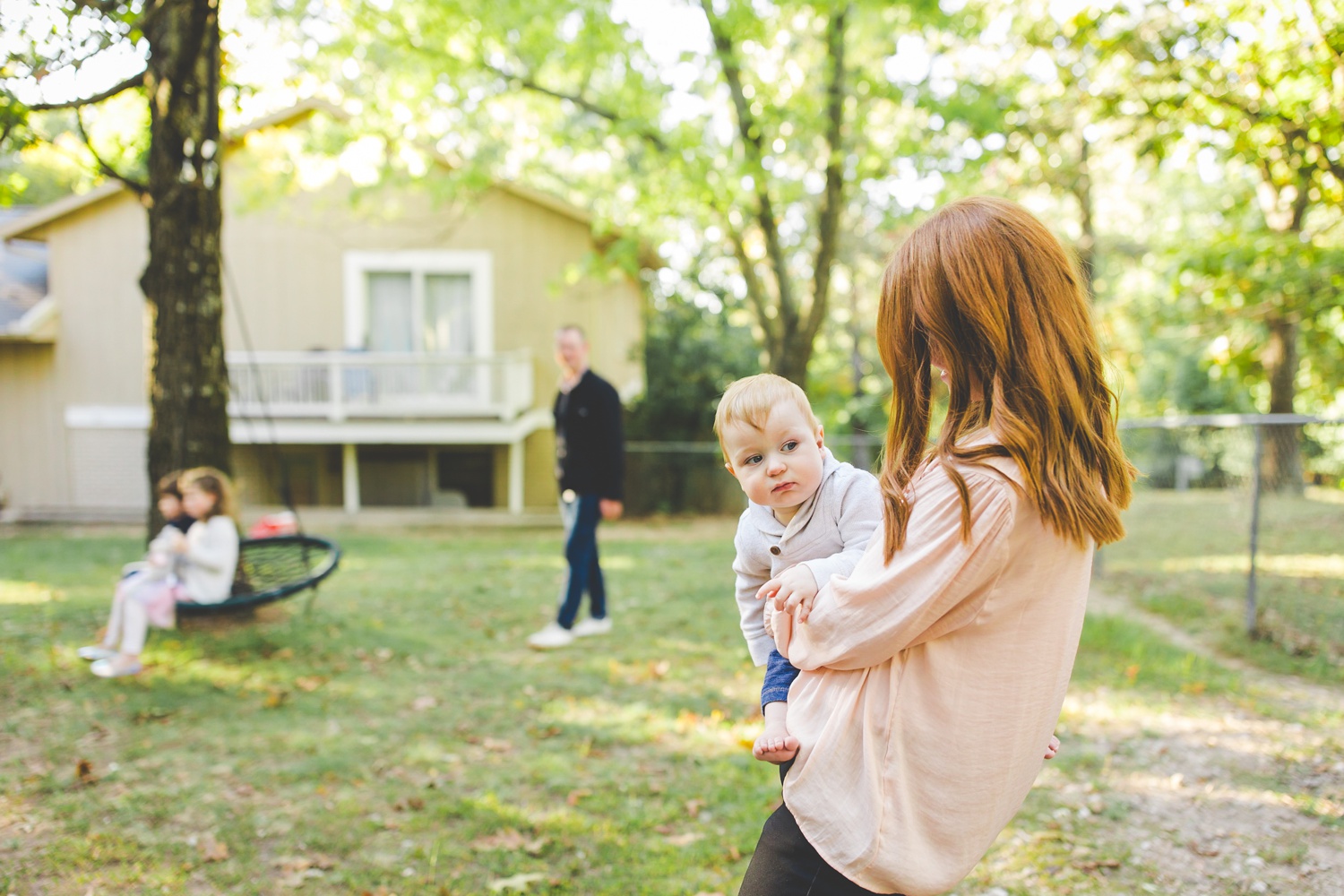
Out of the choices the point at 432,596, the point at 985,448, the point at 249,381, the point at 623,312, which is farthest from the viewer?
the point at 623,312

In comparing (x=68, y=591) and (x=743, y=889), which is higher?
(x=743, y=889)

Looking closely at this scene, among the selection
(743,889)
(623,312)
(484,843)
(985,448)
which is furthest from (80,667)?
(623,312)

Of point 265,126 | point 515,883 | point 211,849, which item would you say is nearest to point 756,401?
point 515,883

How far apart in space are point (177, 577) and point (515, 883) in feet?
12.4

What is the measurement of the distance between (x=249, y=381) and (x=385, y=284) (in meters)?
2.85

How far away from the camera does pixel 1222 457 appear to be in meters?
10.8

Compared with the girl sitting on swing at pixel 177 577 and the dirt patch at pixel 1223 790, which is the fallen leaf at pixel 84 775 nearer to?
the girl sitting on swing at pixel 177 577

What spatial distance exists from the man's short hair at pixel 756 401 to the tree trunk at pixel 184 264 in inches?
224

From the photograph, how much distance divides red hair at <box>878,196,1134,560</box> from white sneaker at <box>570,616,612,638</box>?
18.8 ft

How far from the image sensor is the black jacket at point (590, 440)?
666 cm

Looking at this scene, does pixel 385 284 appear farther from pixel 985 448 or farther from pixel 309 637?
pixel 985 448

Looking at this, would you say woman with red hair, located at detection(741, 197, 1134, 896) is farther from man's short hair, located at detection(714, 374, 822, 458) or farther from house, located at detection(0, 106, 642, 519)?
house, located at detection(0, 106, 642, 519)

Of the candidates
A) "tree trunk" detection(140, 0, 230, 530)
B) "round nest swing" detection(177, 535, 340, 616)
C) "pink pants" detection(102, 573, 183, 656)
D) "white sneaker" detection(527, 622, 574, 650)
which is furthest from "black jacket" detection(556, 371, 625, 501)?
"pink pants" detection(102, 573, 183, 656)

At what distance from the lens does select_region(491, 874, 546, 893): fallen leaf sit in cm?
334
